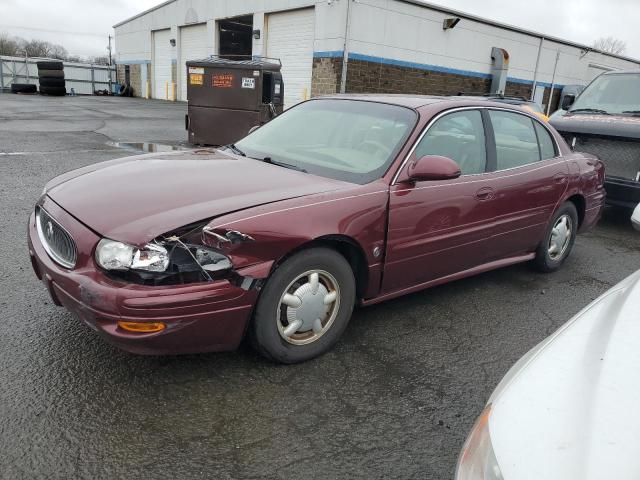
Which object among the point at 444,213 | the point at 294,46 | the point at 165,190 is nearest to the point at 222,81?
the point at 444,213

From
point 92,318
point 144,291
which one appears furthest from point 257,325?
point 92,318

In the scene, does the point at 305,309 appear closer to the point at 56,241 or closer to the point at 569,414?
the point at 56,241

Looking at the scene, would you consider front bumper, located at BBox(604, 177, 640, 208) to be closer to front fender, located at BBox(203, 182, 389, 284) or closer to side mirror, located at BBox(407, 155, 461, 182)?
side mirror, located at BBox(407, 155, 461, 182)

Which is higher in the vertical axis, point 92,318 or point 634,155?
point 634,155

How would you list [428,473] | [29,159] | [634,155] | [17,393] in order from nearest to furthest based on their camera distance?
[428,473] → [17,393] → [634,155] → [29,159]

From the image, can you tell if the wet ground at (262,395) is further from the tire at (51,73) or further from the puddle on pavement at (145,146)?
the tire at (51,73)

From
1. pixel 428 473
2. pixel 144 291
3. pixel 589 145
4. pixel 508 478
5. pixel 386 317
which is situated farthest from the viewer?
pixel 589 145

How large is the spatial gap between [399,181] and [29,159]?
24.9 feet

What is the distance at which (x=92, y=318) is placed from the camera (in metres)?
2.45

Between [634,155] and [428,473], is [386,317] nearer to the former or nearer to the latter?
[428,473]

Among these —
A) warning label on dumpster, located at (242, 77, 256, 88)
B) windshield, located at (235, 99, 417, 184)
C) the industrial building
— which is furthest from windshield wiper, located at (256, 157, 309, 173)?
the industrial building

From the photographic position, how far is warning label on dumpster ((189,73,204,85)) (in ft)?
34.6

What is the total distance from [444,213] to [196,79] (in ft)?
27.8

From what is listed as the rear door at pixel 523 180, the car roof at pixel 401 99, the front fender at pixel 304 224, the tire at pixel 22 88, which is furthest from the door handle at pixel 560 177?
the tire at pixel 22 88
